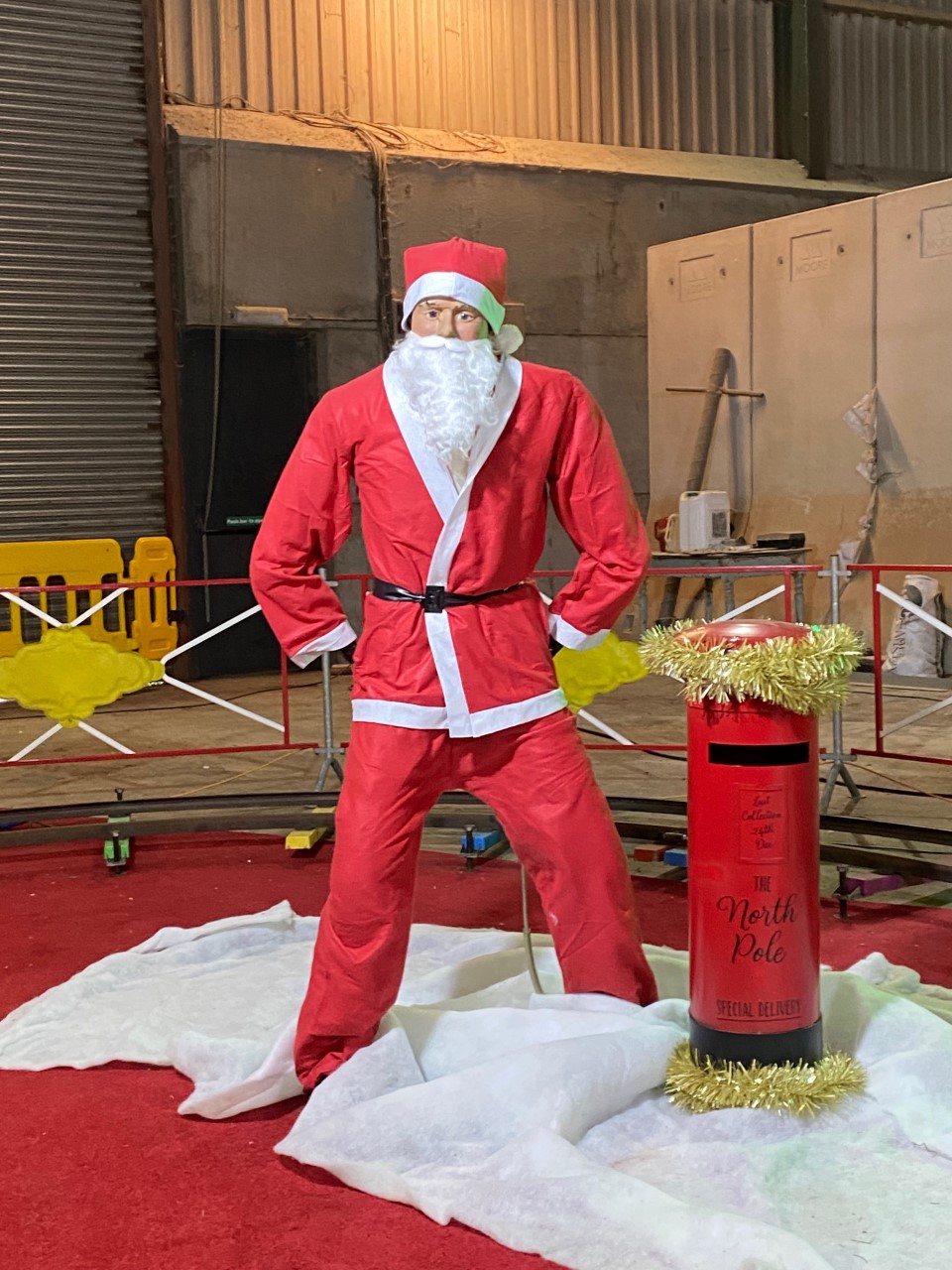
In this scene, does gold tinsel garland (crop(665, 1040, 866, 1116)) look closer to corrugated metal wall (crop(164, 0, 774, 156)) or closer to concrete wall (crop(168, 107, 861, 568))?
concrete wall (crop(168, 107, 861, 568))

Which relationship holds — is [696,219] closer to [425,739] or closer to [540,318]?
[540,318]

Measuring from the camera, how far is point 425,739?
3057 millimetres

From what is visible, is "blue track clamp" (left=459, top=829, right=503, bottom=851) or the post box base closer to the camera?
the post box base

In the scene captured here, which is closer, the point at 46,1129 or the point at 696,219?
the point at 46,1129

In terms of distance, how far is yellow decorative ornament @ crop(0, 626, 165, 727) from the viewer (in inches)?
224

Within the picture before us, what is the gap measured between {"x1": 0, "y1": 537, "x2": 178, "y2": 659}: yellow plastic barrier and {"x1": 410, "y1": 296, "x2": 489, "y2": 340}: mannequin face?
6.49 metres

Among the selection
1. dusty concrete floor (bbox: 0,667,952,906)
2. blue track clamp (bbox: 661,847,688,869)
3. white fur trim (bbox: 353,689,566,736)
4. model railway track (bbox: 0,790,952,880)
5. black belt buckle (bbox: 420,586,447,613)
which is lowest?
dusty concrete floor (bbox: 0,667,952,906)

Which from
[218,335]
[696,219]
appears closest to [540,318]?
[696,219]

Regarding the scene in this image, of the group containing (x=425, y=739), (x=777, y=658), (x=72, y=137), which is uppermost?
(x=72, y=137)

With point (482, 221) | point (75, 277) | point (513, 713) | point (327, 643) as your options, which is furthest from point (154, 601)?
point (513, 713)

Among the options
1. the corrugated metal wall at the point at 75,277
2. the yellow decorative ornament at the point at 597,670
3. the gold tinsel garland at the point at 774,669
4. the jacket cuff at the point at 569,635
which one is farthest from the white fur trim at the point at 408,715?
the corrugated metal wall at the point at 75,277

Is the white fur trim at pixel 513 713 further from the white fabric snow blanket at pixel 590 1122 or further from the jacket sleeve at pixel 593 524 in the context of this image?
the white fabric snow blanket at pixel 590 1122

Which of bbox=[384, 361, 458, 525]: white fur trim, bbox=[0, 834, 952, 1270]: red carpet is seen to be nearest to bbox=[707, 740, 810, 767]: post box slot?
bbox=[384, 361, 458, 525]: white fur trim

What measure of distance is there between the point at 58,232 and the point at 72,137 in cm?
67
